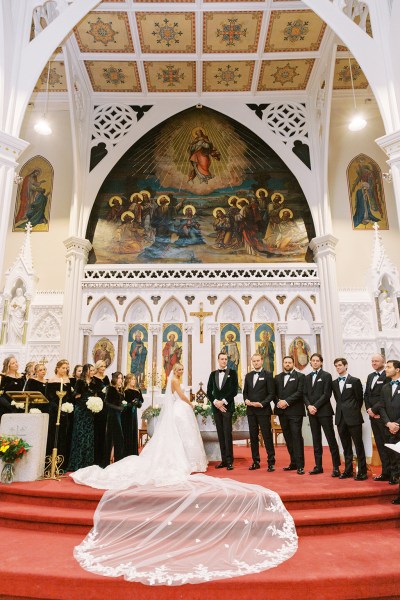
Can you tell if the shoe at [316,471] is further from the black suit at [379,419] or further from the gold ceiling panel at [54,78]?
the gold ceiling panel at [54,78]

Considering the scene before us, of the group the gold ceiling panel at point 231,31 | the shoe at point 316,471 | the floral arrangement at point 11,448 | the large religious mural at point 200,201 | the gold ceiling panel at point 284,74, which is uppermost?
the gold ceiling panel at point 231,31

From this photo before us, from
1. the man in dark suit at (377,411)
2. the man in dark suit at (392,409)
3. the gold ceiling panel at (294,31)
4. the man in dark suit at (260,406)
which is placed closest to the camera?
the man in dark suit at (392,409)

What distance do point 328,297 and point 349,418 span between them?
23.4 ft

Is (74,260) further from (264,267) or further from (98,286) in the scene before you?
(264,267)

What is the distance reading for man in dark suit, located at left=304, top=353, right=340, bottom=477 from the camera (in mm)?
6191

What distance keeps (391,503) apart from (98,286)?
10070 millimetres

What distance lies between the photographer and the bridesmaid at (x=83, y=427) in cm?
671

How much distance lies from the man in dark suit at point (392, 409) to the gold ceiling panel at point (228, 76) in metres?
11.4

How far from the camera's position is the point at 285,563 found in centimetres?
360

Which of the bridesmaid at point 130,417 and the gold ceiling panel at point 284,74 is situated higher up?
the gold ceiling panel at point 284,74

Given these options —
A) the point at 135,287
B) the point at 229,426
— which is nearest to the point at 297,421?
the point at 229,426

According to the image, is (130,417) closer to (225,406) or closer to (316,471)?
(225,406)

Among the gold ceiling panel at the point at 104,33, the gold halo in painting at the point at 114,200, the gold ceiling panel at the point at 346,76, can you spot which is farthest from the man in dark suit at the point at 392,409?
the gold ceiling panel at the point at 104,33

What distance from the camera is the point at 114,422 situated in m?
6.72
